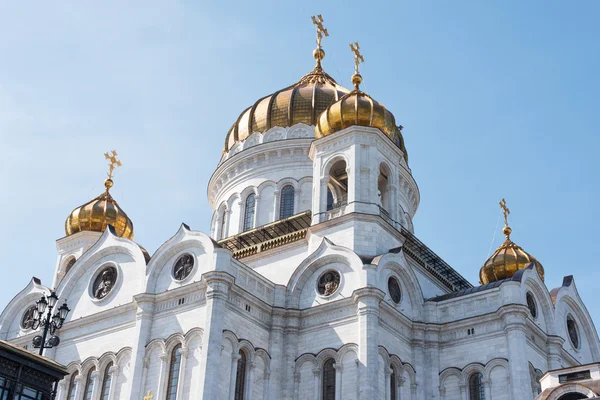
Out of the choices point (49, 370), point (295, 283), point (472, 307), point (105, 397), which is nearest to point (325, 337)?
point (295, 283)

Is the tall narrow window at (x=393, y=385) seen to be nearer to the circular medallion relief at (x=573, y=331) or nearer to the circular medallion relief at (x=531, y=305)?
the circular medallion relief at (x=531, y=305)

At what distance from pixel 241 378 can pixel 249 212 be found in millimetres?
11360

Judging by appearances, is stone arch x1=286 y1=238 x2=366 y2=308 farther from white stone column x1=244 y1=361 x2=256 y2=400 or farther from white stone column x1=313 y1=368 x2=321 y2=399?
white stone column x1=244 y1=361 x2=256 y2=400

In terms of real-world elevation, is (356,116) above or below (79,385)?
above

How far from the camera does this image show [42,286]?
104 feet

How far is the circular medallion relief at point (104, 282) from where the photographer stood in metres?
28.9

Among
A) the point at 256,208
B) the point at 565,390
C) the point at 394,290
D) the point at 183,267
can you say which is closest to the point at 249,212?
the point at 256,208

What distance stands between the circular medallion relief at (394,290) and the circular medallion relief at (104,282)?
9.26 meters

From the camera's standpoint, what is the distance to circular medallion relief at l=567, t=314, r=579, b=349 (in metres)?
31.4

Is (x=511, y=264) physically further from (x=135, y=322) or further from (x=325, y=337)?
(x=135, y=322)

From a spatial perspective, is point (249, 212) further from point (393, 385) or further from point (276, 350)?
point (393, 385)

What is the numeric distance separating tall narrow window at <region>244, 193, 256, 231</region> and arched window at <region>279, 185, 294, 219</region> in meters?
1.25

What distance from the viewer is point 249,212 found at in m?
35.5

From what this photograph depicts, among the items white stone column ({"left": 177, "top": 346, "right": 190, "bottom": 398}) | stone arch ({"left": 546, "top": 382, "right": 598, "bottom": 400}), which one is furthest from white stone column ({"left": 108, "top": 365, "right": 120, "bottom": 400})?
stone arch ({"left": 546, "top": 382, "right": 598, "bottom": 400})
